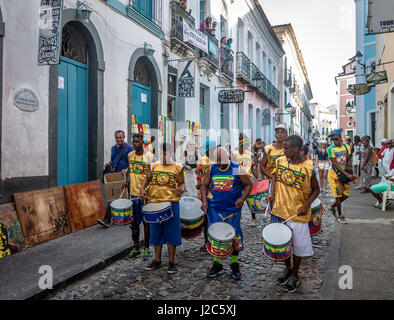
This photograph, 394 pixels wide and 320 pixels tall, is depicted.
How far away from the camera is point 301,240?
11.9 feet

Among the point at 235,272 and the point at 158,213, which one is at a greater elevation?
the point at 158,213

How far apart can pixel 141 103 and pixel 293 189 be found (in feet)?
21.2

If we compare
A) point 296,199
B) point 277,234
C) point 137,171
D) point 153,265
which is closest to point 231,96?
point 137,171

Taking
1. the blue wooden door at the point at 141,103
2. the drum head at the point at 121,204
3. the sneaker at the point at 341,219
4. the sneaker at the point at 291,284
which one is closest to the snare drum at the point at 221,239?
the sneaker at the point at 291,284

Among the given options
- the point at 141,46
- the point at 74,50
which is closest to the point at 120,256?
the point at 74,50

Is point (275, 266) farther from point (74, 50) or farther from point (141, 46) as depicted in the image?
point (141, 46)

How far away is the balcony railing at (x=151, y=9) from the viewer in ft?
29.9

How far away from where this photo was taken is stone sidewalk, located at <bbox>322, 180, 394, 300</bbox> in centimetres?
356

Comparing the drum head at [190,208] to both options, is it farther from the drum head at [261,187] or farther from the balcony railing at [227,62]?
the balcony railing at [227,62]

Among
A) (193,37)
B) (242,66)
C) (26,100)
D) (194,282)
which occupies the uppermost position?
(242,66)

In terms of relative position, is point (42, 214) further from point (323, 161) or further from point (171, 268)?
point (323, 161)

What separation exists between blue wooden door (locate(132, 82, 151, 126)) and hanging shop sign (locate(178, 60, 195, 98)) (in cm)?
129
